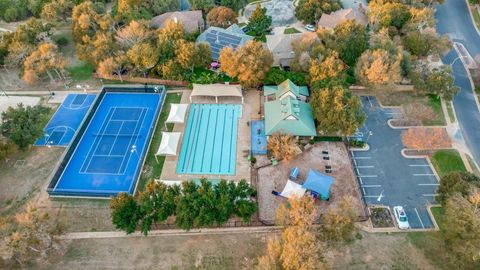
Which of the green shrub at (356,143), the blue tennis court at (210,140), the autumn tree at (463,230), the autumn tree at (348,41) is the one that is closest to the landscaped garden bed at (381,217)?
the autumn tree at (463,230)

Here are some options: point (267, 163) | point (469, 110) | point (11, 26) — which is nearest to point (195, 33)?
point (267, 163)

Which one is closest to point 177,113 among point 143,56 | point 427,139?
point 143,56

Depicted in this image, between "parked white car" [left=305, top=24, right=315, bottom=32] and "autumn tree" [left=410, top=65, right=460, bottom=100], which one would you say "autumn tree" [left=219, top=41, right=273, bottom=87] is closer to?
"parked white car" [left=305, top=24, right=315, bottom=32]

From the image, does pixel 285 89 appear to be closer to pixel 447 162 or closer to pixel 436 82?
pixel 436 82

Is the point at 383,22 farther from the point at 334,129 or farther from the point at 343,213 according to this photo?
the point at 343,213

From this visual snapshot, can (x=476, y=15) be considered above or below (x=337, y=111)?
above

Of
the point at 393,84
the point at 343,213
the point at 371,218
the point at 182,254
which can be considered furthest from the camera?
the point at 393,84

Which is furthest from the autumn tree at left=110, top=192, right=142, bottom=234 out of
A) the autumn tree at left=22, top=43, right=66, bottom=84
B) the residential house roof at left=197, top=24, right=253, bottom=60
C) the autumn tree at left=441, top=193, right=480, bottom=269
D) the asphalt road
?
the asphalt road
